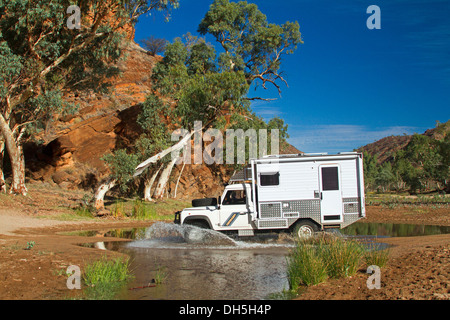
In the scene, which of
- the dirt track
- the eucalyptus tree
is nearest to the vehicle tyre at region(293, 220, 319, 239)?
the dirt track

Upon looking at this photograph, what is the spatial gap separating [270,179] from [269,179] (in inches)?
1.5

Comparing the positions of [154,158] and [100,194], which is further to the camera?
[154,158]

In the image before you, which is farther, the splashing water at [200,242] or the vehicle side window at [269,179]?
the vehicle side window at [269,179]

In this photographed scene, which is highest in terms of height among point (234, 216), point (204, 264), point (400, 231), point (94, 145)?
point (94, 145)

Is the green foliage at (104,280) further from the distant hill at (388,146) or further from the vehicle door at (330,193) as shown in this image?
the distant hill at (388,146)

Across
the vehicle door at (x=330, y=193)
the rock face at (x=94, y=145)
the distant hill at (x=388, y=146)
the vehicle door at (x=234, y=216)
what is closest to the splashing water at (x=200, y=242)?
the vehicle door at (x=234, y=216)

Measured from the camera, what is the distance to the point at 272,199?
14.9 metres

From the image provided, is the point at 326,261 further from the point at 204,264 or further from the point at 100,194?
the point at 100,194

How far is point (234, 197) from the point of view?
50.2ft

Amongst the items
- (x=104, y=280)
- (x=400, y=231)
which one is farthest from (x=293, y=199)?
(x=104, y=280)

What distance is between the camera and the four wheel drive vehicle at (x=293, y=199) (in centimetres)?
1491

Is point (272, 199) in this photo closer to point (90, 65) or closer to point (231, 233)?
point (231, 233)

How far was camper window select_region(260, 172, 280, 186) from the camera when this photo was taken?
15031mm
